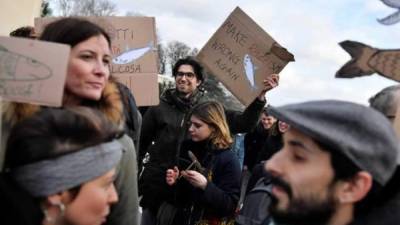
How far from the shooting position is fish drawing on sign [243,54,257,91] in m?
3.98

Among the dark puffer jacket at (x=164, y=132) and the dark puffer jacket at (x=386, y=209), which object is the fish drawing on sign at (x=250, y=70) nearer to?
the dark puffer jacket at (x=164, y=132)

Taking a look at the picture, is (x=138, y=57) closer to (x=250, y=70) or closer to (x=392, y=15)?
(x=250, y=70)

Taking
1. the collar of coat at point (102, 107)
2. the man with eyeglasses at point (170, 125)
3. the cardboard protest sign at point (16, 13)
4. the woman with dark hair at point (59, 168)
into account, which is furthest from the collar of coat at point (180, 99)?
the woman with dark hair at point (59, 168)

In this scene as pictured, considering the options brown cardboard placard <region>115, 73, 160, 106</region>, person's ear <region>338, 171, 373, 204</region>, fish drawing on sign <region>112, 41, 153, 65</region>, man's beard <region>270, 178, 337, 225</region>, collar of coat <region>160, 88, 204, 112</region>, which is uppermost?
fish drawing on sign <region>112, 41, 153, 65</region>

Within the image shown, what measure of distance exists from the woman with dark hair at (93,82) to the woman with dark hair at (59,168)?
0.34 metres

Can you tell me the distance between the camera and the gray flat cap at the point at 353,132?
1.71 metres

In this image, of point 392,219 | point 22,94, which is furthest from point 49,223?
point 392,219

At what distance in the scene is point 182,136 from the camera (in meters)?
4.32

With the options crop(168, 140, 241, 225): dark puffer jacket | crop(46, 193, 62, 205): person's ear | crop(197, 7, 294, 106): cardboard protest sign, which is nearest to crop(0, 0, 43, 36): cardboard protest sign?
crop(197, 7, 294, 106): cardboard protest sign

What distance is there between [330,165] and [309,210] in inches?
5.5

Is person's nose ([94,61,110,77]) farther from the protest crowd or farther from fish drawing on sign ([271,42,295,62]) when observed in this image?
fish drawing on sign ([271,42,295,62])

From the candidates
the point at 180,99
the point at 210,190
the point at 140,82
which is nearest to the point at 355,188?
the point at 210,190

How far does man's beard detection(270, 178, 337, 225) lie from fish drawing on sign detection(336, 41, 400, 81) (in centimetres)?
93

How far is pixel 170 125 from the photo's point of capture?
4.56m
